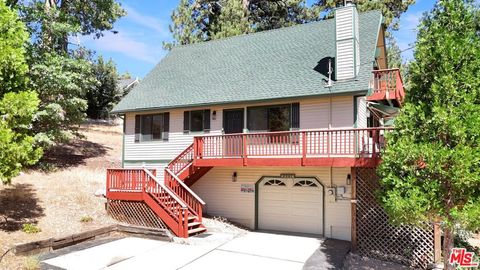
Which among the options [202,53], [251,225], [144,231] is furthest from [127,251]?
[202,53]

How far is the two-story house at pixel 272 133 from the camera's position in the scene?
11.9 meters

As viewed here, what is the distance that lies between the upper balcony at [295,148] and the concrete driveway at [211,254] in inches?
104

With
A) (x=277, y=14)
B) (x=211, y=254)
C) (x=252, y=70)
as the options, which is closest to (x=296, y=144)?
(x=211, y=254)

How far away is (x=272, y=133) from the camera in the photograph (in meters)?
11.9

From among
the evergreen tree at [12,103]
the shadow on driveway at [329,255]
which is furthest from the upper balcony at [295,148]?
the evergreen tree at [12,103]

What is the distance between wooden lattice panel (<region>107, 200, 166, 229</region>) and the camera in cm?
1230

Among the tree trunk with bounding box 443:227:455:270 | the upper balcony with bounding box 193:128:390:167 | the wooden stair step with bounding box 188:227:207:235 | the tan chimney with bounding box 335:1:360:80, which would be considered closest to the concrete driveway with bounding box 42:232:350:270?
the wooden stair step with bounding box 188:227:207:235

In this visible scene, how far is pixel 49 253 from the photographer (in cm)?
978

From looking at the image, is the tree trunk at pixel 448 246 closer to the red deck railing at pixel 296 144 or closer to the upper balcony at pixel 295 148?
the upper balcony at pixel 295 148

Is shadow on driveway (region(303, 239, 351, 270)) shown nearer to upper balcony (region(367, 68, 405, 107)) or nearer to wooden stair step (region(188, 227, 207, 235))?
wooden stair step (region(188, 227, 207, 235))

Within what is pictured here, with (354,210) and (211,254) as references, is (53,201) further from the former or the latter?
(354,210)

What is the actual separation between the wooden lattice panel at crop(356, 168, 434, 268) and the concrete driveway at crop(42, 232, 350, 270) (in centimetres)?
82

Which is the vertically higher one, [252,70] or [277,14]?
[277,14]

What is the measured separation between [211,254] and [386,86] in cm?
833
